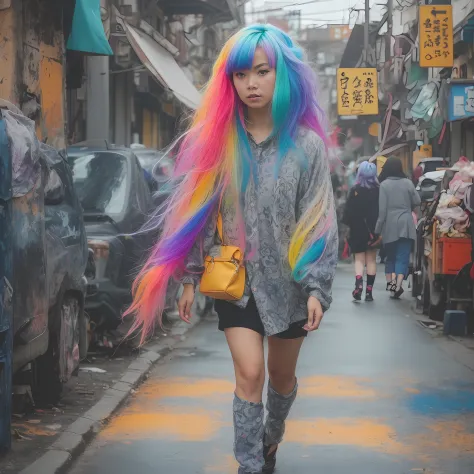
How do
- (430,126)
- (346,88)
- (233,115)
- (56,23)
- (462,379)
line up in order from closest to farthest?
(233,115) → (462,379) → (56,23) → (430,126) → (346,88)

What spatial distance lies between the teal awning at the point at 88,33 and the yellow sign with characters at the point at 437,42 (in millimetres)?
14146

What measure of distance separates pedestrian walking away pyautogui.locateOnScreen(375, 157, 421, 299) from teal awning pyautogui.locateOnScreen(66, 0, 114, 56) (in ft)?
16.7

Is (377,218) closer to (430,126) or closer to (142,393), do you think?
(142,393)

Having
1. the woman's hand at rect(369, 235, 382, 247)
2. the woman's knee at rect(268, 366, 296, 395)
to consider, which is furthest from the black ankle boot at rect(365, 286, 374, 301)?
the woman's knee at rect(268, 366, 296, 395)

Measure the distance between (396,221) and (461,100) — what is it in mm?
5029

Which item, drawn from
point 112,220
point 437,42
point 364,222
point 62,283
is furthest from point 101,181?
point 437,42

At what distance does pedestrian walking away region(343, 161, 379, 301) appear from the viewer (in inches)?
669

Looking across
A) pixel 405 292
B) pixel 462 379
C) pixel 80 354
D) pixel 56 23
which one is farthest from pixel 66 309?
pixel 405 292

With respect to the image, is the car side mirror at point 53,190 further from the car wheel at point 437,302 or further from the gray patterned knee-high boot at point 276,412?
the car wheel at point 437,302

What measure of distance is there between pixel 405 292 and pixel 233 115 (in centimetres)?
1377

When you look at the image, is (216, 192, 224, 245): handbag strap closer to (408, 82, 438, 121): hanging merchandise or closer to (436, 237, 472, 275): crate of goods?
(436, 237, 472, 275): crate of goods

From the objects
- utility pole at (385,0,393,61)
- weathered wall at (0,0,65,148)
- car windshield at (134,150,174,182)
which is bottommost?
car windshield at (134,150,174,182)

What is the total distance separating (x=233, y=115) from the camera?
5266mm

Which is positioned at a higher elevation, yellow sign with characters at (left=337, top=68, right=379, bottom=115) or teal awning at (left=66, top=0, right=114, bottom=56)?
yellow sign with characters at (left=337, top=68, right=379, bottom=115)
